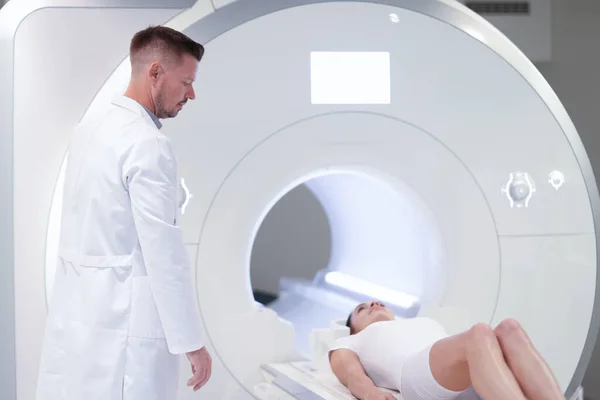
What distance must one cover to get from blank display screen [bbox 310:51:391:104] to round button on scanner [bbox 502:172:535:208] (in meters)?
0.41

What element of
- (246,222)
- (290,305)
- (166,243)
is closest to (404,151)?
(246,222)

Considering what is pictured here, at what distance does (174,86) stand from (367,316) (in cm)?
98

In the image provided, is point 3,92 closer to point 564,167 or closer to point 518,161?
point 518,161

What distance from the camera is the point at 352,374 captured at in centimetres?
210

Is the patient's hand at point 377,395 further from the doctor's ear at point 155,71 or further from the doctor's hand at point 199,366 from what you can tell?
the doctor's ear at point 155,71

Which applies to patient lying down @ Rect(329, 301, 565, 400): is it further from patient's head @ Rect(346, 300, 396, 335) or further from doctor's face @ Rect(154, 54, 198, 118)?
doctor's face @ Rect(154, 54, 198, 118)

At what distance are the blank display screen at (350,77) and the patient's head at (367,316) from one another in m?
→ 0.61

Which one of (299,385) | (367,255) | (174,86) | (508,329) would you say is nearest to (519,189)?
(508,329)

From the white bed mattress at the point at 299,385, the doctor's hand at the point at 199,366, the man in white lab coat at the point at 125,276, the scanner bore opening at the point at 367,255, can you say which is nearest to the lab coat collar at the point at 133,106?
the man in white lab coat at the point at 125,276

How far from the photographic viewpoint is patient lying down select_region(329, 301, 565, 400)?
1808 mm

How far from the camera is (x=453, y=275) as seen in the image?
232 centimetres

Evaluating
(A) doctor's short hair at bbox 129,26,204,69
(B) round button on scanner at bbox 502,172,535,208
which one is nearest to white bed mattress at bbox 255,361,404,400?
(B) round button on scanner at bbox 502,172,535,208

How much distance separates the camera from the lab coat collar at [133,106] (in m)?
1.73

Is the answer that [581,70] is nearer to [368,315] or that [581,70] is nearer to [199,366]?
[368,315]
